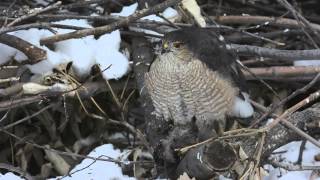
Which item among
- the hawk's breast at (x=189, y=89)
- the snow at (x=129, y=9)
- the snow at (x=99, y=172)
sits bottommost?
the snow at (x=99, y=172)

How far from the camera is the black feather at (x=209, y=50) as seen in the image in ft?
11.8

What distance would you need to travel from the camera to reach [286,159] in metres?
4.43

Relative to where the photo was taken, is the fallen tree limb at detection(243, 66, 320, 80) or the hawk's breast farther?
the fallen tree limb at detection(243, 66, 320, 80)

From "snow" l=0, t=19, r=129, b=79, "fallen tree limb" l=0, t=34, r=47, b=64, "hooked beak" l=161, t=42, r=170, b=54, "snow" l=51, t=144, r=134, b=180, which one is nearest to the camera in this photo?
"hooked beak" l=161, t=42, r=170, b=54

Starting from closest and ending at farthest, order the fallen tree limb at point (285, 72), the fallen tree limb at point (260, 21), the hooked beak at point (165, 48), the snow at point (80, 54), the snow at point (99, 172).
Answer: the hooked beak at point (165, 48) < the snow at point (80, 54) < the snow at point (99, 172) < the fallen tree limb at point (285, 72) < the fallen tree limb at point (260, 21)

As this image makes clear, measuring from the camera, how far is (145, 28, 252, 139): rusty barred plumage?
360 cm

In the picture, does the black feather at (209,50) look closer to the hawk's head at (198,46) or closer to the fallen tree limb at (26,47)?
the hawk's head at (198,46)

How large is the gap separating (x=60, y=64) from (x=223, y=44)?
1050 millimetres

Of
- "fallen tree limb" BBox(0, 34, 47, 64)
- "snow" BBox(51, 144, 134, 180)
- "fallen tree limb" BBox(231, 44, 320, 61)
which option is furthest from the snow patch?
"fallen tree limb" BBox(0, 34, 47, 64)

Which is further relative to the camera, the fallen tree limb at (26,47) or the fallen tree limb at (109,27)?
the fallen tree limb at (26,47)

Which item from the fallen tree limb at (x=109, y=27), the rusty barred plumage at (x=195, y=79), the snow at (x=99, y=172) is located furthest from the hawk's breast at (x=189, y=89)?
the snow at (x=99, y=172)

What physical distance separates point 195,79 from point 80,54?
0.92m

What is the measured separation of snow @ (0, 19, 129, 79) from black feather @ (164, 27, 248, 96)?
1.90ft

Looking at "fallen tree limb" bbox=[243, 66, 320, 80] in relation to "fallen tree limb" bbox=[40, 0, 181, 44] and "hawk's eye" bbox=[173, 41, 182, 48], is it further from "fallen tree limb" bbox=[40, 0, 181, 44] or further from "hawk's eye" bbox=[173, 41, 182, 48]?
"fallen tree limb" bbox=[40, 0, 181, 44]
